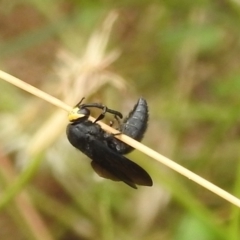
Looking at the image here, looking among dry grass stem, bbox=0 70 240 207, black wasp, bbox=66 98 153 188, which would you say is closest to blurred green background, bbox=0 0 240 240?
black wasp, bbox=66 98 153 188

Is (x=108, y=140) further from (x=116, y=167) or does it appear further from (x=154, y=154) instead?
(x=154, y=154)

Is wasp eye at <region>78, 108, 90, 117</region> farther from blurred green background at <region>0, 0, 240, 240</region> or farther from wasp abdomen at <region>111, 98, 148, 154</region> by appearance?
blurred green background at <region>0, 0, 240, 240</region>

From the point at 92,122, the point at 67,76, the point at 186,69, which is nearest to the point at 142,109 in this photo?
the point at 92,122

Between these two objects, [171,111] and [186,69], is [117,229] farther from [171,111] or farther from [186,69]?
[186,69]

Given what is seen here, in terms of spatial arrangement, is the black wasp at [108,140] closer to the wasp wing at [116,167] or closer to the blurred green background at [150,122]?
the wasp wing at [116,167]

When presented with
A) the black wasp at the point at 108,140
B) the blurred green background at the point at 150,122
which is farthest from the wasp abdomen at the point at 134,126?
the blurred green background at the point at 150,122

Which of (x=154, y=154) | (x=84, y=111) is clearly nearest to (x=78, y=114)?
(x=84, y=111)
